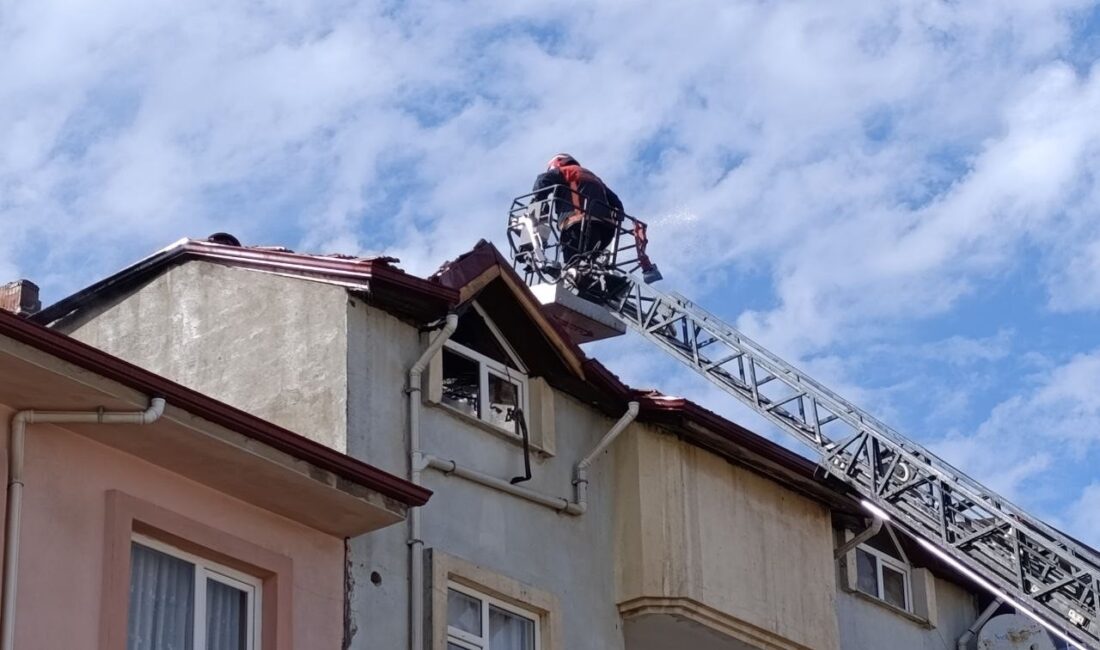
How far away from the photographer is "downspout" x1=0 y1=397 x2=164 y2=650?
43.4 ft

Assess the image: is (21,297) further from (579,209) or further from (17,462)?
(579,209)

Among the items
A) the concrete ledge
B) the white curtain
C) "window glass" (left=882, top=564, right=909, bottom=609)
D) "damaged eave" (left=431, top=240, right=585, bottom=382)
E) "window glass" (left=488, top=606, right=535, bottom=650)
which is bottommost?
the white curtain

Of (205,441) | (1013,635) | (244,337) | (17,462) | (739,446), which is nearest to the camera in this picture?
(17,462)

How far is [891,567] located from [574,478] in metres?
6.48

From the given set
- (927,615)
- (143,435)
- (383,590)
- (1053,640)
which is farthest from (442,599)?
(1053,640)

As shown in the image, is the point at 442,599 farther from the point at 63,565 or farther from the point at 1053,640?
the point at 1053,640

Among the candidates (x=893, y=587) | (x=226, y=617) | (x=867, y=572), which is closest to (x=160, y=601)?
(x=226, y=617)

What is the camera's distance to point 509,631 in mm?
18297

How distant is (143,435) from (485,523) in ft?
14.7

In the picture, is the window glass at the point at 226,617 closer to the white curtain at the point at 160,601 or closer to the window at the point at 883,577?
the white curtain at the point at 160,601

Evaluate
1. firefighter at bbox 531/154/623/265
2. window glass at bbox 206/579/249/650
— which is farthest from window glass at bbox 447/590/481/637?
firefighter at bbox 531/154/623/265

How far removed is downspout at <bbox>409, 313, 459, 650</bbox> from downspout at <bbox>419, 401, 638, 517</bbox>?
12 centimetres

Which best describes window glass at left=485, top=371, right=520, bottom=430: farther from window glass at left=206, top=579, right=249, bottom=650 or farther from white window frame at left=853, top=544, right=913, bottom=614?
white window frame at left=853, top=544, right=913, bottom=614

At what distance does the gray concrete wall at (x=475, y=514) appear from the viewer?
16.9 m
